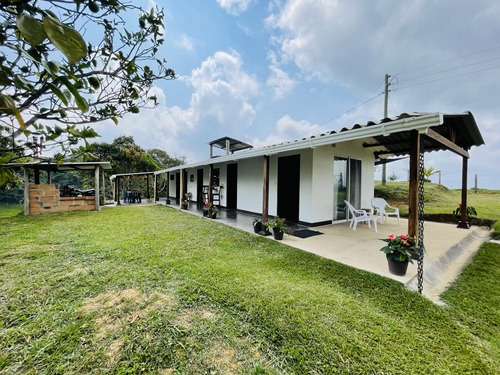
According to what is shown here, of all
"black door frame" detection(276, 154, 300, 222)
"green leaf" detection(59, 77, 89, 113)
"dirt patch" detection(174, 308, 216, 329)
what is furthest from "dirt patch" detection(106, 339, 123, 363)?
"black door frame" detection(276, 154, 300, 222)

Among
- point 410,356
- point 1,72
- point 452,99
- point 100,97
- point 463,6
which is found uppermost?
point 463,6

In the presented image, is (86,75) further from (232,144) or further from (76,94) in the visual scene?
(232,144)

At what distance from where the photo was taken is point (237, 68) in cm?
1071

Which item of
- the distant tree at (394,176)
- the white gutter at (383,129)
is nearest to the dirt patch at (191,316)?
the white gutter at (383,129)

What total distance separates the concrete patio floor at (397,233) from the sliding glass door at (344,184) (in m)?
0.67

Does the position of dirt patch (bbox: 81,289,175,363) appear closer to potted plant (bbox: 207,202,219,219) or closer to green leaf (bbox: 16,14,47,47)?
green leaf (bbox: 16,14,47,47)

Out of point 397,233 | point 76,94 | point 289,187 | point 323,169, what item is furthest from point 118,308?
point 397,233

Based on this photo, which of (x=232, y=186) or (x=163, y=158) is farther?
(x=163, y=158)

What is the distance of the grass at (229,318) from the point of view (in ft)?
5.21

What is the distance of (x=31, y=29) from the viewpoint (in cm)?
37

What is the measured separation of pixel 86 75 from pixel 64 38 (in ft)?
3.32

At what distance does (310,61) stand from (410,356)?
1141 centimetres

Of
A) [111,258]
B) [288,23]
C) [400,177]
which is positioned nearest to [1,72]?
[111,258]

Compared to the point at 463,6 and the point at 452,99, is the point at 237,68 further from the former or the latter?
the point at 452,99
